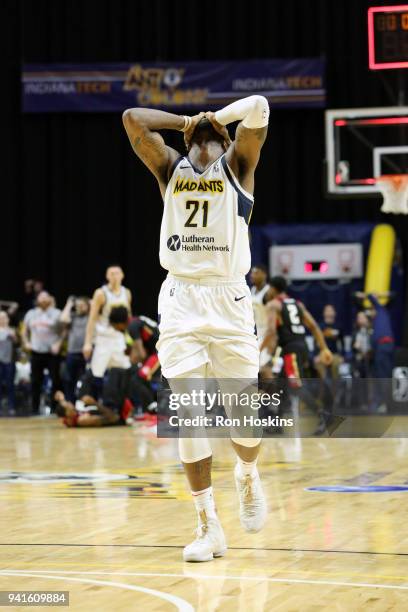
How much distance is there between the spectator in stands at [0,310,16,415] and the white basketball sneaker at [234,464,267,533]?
38.7 ft

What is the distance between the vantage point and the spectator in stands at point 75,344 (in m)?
15.8

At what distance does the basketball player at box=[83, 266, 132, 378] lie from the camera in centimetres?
1419

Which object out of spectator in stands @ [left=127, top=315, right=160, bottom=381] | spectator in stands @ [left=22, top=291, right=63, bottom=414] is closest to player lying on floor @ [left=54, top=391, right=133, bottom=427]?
spectator in stands @ [left=127, top=315, right=160, bottom=381]

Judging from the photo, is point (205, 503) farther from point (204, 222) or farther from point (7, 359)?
point (7, 359)

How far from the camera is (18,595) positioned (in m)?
4.19

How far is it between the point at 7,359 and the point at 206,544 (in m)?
12.4

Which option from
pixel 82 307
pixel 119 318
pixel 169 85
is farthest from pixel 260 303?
pixel 169 85

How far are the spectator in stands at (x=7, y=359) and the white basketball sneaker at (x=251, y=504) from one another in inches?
465

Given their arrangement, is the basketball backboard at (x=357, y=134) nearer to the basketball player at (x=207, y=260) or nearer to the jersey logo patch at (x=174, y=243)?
the basketball player at (x=207, y=260)

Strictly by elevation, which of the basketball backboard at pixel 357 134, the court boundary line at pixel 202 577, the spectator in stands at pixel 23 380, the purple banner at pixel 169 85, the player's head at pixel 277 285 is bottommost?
the spectator in stands at pixel 23 380

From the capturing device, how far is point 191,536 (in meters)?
5.72

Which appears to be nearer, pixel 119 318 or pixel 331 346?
pixel 119 318

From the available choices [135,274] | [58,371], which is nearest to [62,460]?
[58,371]

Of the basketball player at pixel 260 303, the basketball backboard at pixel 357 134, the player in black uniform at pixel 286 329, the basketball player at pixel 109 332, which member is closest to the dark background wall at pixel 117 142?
the basketball backboard at pixel 357 134
